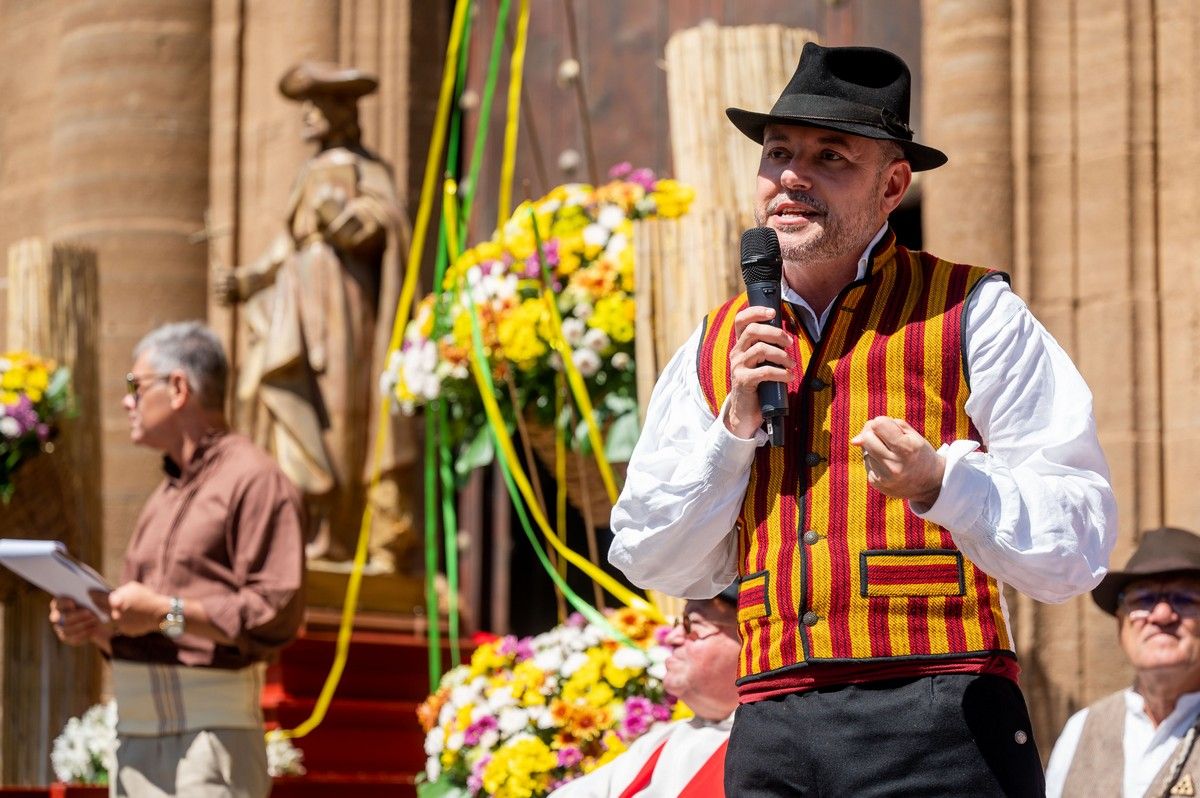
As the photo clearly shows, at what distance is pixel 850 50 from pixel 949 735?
1033 mm

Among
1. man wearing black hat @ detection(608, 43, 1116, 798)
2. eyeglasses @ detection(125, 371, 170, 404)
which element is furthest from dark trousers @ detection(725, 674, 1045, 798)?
eyeglasses @ detection(125, 371, 170, 404)

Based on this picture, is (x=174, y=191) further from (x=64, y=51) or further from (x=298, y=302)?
(x=298, y=302)

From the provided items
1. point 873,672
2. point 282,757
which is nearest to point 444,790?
point 282,757

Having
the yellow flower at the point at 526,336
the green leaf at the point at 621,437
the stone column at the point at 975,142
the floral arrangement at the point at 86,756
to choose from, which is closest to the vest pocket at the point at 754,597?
the green leaf at the point at 621,437

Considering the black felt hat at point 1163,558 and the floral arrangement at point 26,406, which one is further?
the floral arrangement at point 26,406

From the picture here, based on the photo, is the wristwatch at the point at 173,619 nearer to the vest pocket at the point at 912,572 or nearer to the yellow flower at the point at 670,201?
the yellow flower at the point at 670,201

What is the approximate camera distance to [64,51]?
33.7ft

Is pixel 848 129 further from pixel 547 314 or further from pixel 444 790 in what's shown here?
pixel 547 314

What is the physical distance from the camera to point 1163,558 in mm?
5250

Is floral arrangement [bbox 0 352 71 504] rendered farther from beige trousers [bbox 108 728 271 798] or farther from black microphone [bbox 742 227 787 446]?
black microphone [bbox 742 227 787 446]

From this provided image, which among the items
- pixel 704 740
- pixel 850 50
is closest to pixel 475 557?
pixel 704 740

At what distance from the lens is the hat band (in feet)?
9.66

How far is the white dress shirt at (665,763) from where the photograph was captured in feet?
13.7

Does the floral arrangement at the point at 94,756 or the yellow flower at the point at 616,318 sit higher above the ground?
the yellow flower at the point at 616,318
